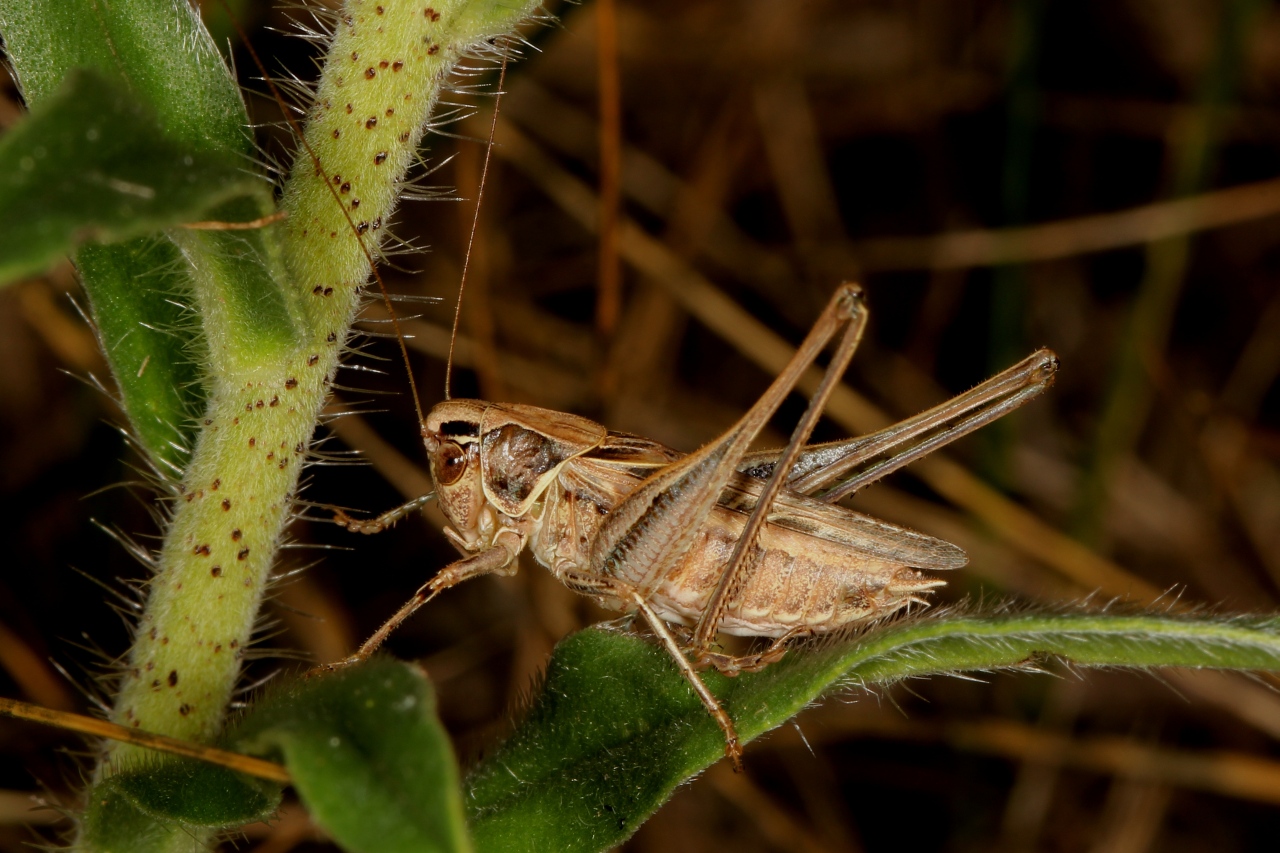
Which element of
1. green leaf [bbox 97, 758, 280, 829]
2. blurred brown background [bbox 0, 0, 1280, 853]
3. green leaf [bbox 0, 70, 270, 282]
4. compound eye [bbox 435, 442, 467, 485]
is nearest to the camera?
green leaf [bbox 0, 70, 270, 282]

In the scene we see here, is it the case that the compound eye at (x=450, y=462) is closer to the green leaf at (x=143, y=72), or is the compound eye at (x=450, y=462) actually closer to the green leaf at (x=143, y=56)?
the green leaf at (x=143, y=72)

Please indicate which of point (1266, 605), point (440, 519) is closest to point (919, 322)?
point (1266, 605)

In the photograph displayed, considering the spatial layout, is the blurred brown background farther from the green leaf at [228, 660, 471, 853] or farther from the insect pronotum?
the green leaf at [228, 660, 471, 853]

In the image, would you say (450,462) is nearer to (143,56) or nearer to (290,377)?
(290,377)

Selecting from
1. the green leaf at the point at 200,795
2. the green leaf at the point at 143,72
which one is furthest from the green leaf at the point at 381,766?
the green leaf at the point at 143,72

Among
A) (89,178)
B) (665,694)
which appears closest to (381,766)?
(89,178)

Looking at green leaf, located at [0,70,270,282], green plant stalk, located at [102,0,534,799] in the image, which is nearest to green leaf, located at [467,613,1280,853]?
green plant stalk, located at [102,0,534,799]

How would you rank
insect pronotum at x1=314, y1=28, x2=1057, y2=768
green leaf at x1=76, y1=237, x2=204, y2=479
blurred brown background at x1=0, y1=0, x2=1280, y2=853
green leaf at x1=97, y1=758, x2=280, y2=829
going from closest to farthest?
1. green leaf at x1=97, y1=758, x2=280, y2=829
2. green leaf at x1=76, y1=237, x2=204, y2=479
3. insect pronotum at x1=314, y1=28, x2=1057, y2=768
4. blurred brown background at x1=0, y1=0, x2=1280, y2=853
